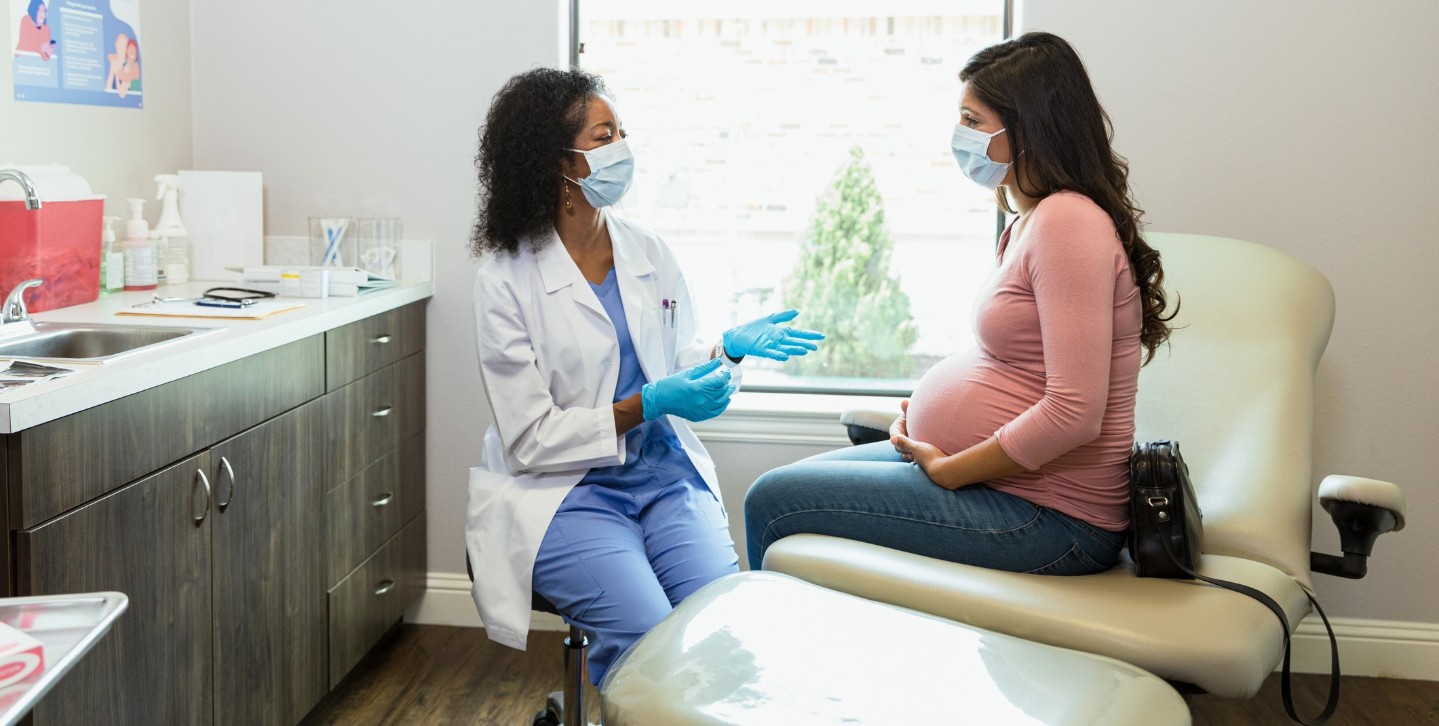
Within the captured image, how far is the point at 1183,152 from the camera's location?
8.13ft

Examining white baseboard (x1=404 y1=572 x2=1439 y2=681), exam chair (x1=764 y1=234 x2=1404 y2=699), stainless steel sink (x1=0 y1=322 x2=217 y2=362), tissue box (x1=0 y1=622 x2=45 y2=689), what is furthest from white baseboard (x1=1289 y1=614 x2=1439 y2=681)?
tissue box (x1=0 y1=622 x2=45 y2=689)

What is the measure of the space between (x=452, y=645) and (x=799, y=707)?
1.75 m

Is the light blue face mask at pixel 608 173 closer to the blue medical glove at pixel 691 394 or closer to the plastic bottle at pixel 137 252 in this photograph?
the blue medical glove at pixel 691 394

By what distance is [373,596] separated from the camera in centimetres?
246

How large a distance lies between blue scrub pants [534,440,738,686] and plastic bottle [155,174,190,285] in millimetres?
1130

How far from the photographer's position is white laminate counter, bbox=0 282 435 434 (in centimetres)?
135

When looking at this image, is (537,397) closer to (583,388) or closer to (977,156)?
(583,388)

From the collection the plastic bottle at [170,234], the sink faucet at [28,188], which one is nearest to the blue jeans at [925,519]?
the sink faucet at [28,188]

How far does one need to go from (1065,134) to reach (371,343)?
143 cm

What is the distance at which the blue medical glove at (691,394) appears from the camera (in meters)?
1.82

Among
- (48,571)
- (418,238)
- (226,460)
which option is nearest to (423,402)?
(418,238)


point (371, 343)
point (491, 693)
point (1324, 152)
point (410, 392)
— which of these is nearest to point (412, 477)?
point (410, 392)

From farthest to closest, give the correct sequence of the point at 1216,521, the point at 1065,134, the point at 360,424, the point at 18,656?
1. the point at 360,424
2. the point at 1216,521
3. the point at 1065,134
4. the point at 18,656

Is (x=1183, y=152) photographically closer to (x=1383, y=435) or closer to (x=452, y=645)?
(x=1383, y=435)
